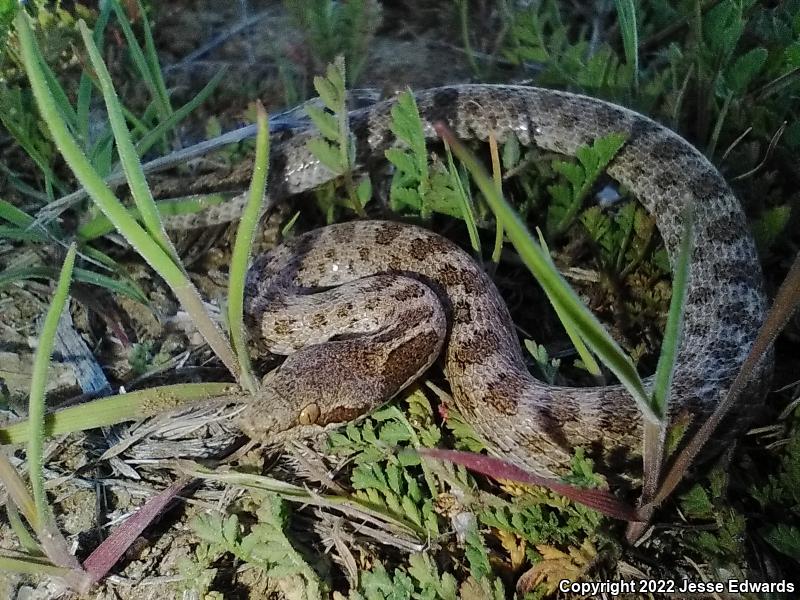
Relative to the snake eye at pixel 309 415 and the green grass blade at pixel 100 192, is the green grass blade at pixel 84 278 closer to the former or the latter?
the green grass blade at pixel 100 192

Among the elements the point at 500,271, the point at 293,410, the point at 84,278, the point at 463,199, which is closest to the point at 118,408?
the point at 293,410

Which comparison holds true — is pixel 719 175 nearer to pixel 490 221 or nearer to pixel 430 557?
pixel 490 221

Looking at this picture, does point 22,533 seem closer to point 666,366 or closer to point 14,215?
point 14,215

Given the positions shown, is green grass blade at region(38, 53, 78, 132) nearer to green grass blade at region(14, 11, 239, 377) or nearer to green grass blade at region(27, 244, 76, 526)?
green grass blade at region(14, 11, 239, 377)

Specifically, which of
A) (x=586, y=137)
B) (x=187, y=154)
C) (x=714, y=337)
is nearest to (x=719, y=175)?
(x=586, y=137)

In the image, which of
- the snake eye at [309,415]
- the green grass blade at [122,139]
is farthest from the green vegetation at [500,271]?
the snake eye at [309,415]

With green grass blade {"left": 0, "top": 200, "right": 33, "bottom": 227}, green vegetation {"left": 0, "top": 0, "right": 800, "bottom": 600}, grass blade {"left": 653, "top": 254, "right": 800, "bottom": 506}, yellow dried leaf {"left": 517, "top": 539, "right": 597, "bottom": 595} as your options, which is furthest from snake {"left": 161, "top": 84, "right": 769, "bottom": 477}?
green grass blade {"left": 0, "top": 200, "right": 33, "bottom": 227}
